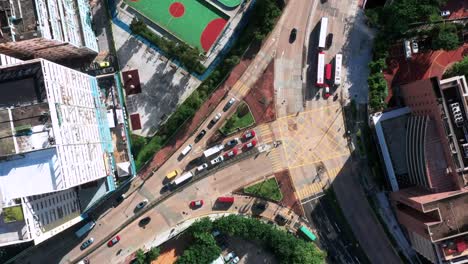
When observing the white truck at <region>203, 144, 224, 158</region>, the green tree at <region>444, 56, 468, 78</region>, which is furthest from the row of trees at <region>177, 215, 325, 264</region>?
the green tree at <region>444, 56, 468, 78</region>

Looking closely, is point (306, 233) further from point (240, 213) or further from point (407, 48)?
point (407, 48)

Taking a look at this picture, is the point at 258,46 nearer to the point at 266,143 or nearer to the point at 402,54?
the point at 266,143

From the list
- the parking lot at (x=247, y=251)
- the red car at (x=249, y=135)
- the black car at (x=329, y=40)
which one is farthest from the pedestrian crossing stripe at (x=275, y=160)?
the black car at (x=329, y=40)

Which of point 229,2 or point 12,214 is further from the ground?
point 229,2

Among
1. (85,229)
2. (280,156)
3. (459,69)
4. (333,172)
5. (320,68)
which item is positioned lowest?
(333,172)

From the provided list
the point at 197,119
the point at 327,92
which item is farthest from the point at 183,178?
the point at 327,92

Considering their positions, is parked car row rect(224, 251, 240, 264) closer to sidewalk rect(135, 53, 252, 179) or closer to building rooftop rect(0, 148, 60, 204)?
sidewalk rect(135, 53, 252, 179)

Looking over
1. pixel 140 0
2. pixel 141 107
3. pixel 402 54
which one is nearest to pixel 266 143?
pixel 141 107
